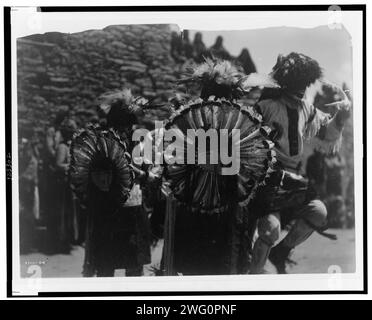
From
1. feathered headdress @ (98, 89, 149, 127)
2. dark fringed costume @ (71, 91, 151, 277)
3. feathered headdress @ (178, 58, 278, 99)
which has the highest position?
feathered headdress @ (178, 58, 278, 99)

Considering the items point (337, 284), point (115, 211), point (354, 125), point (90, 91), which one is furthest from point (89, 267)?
point (354, 125)

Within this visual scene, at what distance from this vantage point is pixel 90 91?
13.7ft

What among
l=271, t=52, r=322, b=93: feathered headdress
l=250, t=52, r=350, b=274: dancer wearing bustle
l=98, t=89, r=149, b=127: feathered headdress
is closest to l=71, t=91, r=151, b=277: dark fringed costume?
l=98, t=89, r=149, b=127: feathered headdress

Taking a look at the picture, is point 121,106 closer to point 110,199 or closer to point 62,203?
point 110,199

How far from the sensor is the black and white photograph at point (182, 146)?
4184mm

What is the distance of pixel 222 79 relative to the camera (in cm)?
419

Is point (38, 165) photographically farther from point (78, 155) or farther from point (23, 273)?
point (23, 273)

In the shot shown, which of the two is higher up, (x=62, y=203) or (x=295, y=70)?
(x=295, y=70)

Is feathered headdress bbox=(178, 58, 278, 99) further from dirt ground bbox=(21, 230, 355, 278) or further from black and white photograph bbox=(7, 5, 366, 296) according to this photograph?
dirt ground bbox=(21, 230, 355, 278)

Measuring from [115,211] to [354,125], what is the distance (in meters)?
1.60

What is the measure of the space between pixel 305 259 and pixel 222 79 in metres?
1.25

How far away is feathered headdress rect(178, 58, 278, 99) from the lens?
417 centimetres

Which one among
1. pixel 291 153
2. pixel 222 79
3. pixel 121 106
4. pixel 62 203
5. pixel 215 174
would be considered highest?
pixel 222 79

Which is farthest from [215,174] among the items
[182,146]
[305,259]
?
[305,259]
